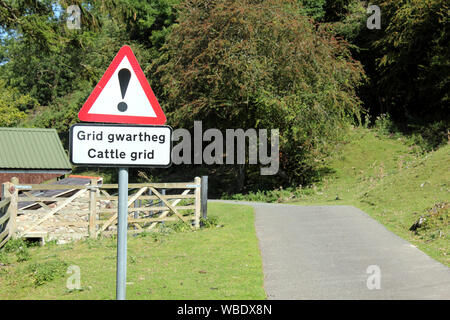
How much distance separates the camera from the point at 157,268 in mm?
9758

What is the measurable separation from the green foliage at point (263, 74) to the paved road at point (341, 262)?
10898 mm

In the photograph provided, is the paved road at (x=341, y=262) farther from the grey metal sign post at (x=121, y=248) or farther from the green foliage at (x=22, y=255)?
the green foliage at (x=22, y=255)

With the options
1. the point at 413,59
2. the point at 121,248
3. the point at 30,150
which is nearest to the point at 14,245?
the point at 121,248

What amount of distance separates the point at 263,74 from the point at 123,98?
20.6 meters

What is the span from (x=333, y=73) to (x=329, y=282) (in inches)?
773

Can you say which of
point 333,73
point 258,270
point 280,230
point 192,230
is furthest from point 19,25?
point 333,73

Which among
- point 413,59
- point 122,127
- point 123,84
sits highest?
point 413,59

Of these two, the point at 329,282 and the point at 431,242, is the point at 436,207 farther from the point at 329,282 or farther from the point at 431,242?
the point at 329,282

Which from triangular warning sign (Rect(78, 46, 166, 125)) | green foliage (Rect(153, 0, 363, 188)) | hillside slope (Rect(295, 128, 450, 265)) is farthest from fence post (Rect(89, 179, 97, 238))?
green foliage (Rect(153, 0, 363, 188))

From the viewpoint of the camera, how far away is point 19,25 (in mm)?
16484

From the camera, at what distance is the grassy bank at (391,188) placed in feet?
41.9

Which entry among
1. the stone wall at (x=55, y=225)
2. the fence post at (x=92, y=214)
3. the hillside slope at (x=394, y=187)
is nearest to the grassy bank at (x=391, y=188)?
the hillside slope at (x=394, y=187)

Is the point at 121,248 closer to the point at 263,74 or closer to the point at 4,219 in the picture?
the point at 4,219

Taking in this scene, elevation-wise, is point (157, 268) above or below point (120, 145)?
below
